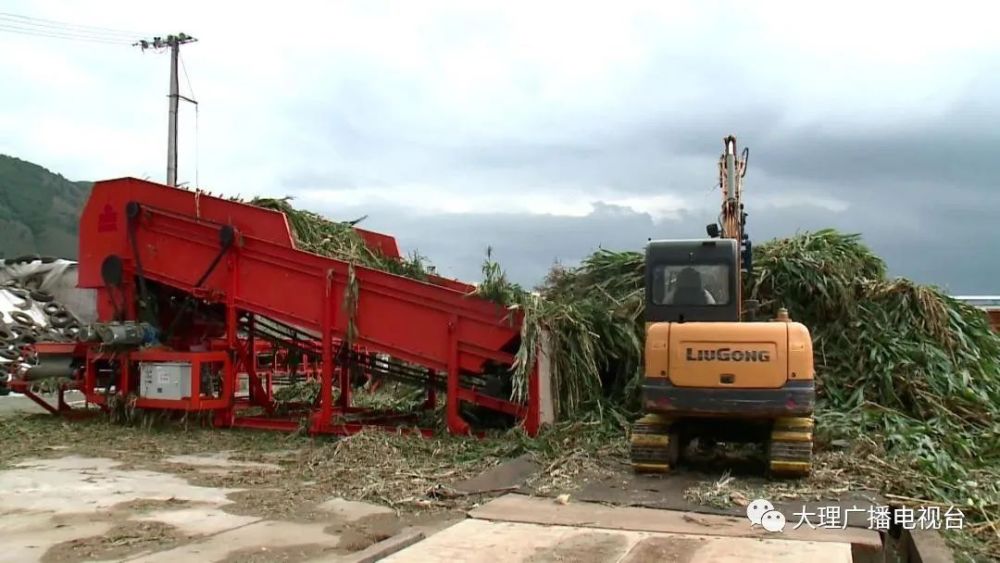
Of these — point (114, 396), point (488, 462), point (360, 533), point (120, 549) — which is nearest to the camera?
point (120, 549)

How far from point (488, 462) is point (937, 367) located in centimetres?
531

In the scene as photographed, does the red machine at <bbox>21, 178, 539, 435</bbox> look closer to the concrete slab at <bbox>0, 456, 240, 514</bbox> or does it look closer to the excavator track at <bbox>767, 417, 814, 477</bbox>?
the concrete slab at <bbox>0, 456, 240, 514</bbox>

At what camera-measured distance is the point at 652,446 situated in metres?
7.78

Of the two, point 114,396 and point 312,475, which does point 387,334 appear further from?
point 114,396

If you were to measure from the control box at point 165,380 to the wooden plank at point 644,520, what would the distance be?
18.5 feet

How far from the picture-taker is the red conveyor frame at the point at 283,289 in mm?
9922

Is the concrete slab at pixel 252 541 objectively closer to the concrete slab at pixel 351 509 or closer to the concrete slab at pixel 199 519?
A: the concrete slab at pixel 199 519

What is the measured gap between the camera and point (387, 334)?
407 inches

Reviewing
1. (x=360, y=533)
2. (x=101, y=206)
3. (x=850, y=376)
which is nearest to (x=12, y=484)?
(x=360, y=533)

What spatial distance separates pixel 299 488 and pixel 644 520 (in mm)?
3229

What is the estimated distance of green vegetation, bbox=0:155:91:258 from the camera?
3456 centimetres

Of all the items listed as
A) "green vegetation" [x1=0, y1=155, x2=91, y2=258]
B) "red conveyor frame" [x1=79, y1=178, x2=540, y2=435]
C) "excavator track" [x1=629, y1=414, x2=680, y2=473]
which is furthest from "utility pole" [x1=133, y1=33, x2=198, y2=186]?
"excavator track" [x1=629, y1=414, x2=680, y2=473]

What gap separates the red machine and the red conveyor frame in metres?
0.02

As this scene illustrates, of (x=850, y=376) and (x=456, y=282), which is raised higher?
(x=456, y=282)
